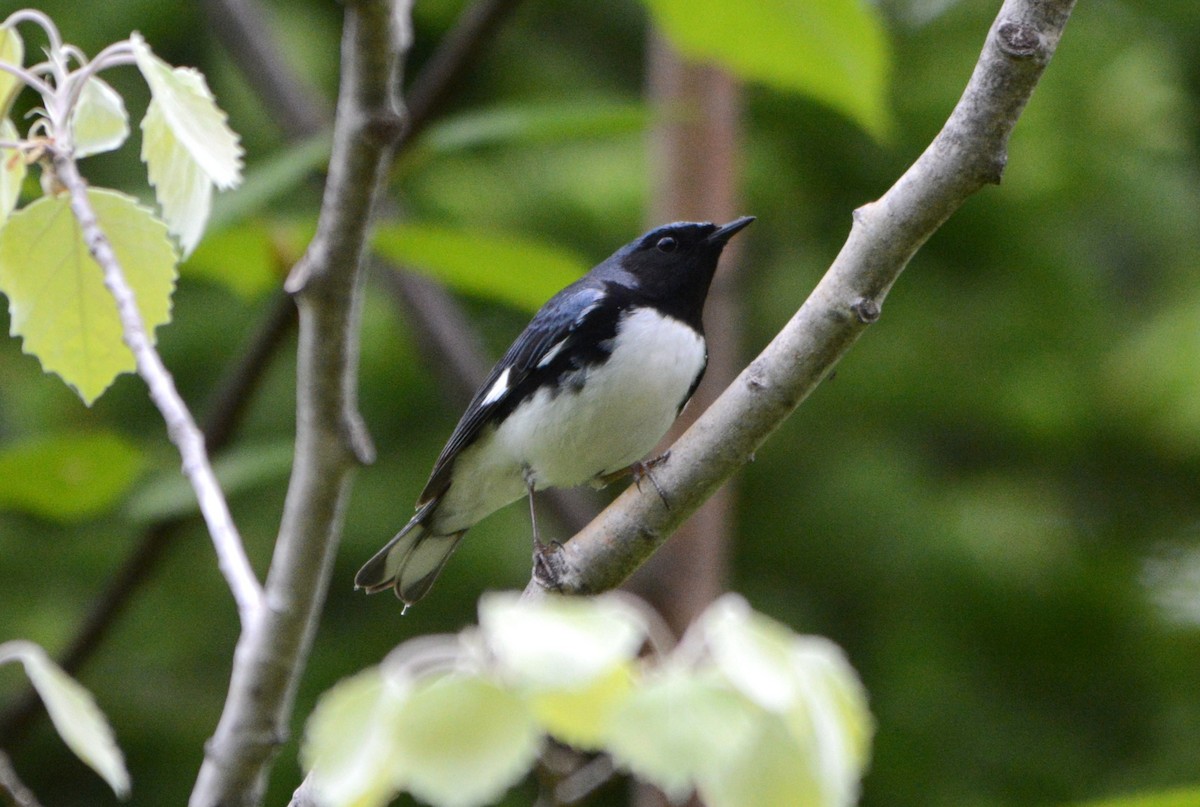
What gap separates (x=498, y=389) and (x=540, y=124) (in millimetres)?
605

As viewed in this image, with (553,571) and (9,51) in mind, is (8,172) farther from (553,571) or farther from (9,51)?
(553,571)

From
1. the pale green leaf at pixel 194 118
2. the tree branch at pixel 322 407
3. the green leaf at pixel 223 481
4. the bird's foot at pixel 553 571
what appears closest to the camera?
the tree branch at pixel 322 407

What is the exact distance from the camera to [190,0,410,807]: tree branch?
0.97m

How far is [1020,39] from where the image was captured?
1317 millimetres

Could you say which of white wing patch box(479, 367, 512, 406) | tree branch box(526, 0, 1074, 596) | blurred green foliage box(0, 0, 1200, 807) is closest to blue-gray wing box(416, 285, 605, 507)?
white wing patch box(479, 367, 512, 406)

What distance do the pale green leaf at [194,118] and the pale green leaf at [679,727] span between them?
0.69 m

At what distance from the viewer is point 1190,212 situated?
16.7ft

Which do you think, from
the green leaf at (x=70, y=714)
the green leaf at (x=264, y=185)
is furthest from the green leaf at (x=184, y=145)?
the green leaf at (x=264, y=185)

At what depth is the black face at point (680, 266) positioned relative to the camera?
2.90 meters

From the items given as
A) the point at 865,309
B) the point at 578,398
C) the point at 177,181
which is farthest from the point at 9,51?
the point at 578,398

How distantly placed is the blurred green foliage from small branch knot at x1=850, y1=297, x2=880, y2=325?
2848mm

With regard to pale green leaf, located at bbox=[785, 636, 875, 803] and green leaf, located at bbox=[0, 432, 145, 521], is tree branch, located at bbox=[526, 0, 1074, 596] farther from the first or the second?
green leaf, located at bbox=[0, 432, 145, 521]

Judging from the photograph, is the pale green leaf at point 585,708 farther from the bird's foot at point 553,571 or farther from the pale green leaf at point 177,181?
the bird's foot at point 553,571

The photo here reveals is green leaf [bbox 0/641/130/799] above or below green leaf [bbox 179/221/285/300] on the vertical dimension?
above
